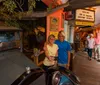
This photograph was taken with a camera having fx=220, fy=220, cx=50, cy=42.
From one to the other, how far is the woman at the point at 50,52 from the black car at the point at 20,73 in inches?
83.8

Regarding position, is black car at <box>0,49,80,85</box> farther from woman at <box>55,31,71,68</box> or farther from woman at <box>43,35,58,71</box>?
woman at <box>55,31,71,68</box>

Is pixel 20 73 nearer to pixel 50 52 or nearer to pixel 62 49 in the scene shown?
pixel 50 52

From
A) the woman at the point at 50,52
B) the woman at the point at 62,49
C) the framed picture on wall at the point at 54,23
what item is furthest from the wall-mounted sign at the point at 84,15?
the woman at the point at 50,52

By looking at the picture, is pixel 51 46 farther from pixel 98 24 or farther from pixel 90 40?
pixel 98 24

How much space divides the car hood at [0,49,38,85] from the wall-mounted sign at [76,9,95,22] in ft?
31.2

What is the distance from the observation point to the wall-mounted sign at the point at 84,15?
13086 mm

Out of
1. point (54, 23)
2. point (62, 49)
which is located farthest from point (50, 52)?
point (54, 23)

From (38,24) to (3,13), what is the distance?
342 cm

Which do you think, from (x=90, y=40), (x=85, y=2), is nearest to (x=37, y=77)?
(x=85, y=2)

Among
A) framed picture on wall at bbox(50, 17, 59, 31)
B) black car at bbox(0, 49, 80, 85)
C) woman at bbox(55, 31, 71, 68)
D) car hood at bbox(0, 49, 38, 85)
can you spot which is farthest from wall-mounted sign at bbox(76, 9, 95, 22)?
car hood at bbox(0, 49, 38, 85)

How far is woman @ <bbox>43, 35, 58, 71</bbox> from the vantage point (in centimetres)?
622

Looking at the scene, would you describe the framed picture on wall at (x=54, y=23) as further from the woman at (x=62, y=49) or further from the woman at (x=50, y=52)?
the woman at (x=50, y=52)

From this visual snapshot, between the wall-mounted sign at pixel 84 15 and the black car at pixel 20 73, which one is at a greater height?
the wall-mounted sign at pixel 84 15

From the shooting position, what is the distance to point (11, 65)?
320cm
